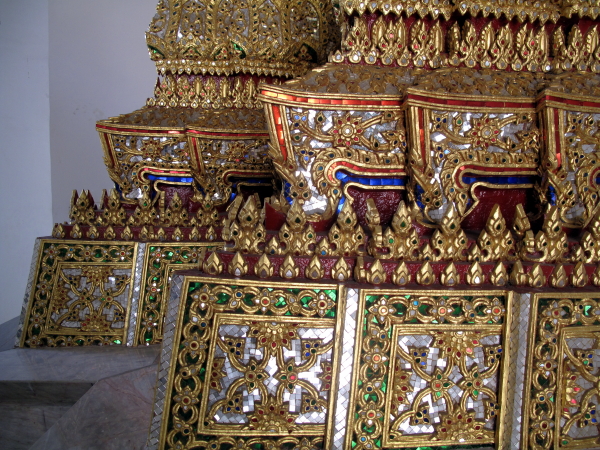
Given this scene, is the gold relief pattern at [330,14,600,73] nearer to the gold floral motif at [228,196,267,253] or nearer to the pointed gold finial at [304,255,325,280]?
the gold floral motif at [228,196,267,253]

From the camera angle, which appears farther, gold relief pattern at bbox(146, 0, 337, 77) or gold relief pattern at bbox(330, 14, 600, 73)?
gold relief pattern at bbox(146, 0, 337, 77)

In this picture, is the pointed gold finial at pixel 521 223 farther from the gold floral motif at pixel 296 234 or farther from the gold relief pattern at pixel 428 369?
the gold floral motif at pixel 296 234

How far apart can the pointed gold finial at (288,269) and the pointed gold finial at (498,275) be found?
758mm

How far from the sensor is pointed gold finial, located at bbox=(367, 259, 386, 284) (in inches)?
58.6

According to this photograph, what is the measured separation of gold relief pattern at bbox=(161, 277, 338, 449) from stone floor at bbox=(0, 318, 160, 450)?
385mm

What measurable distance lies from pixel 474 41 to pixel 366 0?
23.5 inches

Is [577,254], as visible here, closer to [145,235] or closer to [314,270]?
[314,270]

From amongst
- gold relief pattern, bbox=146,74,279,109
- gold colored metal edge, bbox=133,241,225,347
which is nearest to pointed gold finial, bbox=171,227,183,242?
gold colored metal edge, bbox=133,241,225,347

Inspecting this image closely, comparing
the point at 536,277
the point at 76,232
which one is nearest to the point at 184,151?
the point at 76,232

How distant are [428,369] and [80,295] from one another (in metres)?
A: 2.06

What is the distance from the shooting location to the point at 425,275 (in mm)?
1517

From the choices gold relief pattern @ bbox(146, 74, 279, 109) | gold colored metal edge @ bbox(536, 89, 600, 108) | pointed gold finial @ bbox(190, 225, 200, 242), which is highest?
gold relief pattern @ bbox(146, 74, 279, 109)

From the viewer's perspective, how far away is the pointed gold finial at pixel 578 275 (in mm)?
1596

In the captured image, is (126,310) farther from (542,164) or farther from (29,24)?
(29,24)
